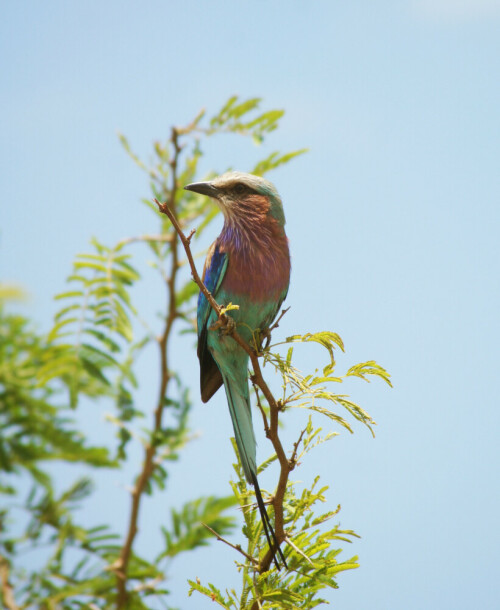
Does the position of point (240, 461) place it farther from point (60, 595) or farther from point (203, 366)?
point (60, 595)

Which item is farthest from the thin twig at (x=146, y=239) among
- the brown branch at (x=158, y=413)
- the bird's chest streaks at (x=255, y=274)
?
the bird's chest streaks at (x=255, y=274)

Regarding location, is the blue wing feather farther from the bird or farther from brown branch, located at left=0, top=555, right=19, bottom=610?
brown branch, located at left=0, top=555, right=19, bottom=610

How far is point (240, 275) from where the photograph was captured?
2.05 meters

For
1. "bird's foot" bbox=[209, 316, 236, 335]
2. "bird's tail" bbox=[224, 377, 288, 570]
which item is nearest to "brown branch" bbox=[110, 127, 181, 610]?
"bird's tail" bbox=[224, 377, 288, 570]

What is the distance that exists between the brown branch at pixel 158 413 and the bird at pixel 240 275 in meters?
0.53

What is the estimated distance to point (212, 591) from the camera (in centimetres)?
148

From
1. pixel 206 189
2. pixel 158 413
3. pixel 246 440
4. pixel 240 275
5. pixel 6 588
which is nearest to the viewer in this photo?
pixel 246 440

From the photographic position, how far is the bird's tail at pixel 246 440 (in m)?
1.59

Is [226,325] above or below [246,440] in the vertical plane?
above

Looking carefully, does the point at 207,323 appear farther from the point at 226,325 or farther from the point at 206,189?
the point at 206,189

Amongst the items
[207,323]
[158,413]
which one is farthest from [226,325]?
[158,413]

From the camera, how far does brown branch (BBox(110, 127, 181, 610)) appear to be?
8.76 ft

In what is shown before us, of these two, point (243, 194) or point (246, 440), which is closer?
point (246, 440)

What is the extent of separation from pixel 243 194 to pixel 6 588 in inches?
71.5
